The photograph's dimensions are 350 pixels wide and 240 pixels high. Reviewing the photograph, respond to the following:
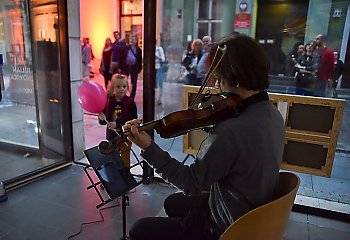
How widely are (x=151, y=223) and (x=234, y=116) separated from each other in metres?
0.56

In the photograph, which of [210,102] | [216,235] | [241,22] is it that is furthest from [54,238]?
[241,22]

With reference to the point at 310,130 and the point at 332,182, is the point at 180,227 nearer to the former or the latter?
the point at 310,130

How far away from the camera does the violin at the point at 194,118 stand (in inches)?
41.7

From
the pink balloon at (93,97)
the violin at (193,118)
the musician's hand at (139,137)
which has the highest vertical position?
the violin at (193,118)

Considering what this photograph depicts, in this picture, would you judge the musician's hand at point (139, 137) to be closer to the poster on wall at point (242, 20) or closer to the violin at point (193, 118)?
the violin at point (193, 118)

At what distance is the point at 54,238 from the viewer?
1987mm

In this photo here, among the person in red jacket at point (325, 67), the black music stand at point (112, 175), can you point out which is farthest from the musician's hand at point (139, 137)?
the person in red jacket at point (325, 67)

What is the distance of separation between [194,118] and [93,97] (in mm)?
1687

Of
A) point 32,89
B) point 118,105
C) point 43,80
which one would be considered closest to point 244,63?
point 118,105

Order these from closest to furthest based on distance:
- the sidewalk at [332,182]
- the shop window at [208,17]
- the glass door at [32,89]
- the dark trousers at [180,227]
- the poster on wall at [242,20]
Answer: the dark trousers at [180,227]
the sidewalk at [332,182]
the glass door at [32,89]
the poster on wall at [242,20]
the shop window at [208,17]

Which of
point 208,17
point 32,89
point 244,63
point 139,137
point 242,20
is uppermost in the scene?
point 208,17

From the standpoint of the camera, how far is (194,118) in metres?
1.16

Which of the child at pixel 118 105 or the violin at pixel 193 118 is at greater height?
the violin at pixel 193 118

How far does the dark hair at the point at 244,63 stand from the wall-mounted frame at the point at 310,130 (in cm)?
116
